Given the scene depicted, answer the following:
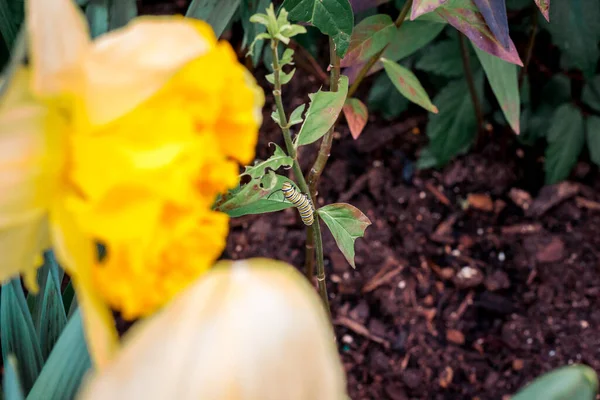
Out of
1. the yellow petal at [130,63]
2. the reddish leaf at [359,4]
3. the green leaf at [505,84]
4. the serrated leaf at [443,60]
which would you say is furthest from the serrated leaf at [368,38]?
the yellow petal at [130,63]

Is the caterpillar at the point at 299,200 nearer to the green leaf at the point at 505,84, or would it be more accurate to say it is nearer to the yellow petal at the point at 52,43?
the yellow petal at the point at 52,43

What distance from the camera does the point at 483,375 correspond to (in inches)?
40.9

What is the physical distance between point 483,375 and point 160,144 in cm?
88

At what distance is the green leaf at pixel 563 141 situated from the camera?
114 centimetres

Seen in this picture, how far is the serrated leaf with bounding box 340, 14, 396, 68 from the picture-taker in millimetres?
757

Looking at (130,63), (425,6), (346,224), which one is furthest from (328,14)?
(130,63)

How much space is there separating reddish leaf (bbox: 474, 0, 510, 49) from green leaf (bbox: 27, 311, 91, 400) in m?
0.49

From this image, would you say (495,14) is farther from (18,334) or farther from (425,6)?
(18,334)

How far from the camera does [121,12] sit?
974 mm

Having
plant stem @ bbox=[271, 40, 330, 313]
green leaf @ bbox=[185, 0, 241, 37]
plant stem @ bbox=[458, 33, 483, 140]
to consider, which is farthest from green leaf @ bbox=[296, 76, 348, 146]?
plant stem @ bbox=[458, 33, 483, 140]

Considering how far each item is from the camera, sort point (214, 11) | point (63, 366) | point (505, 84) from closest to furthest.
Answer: point (63, 366)
point (214, 11)
point (505, 84)

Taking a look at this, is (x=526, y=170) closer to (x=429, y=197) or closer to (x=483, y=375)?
Result: (x=429, y=197)

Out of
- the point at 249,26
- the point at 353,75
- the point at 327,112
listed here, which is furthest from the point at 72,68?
the point at 249,26

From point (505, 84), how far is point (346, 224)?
0.44m
